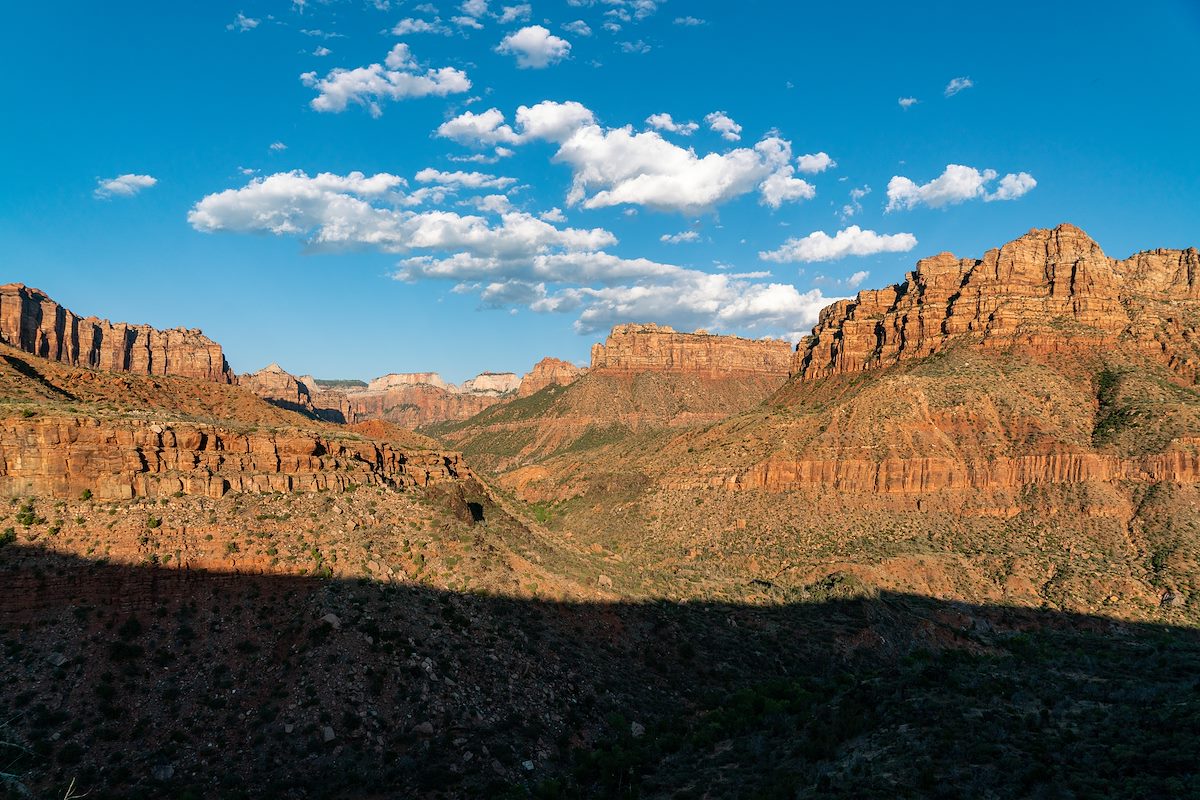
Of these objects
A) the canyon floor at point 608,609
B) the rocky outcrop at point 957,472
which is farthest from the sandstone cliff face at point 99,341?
the rocky outcrop at point 957,472

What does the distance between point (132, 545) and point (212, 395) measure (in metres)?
32.1

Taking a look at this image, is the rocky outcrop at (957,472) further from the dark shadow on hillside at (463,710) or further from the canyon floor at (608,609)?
the dark shadow on hillside at (463,710)

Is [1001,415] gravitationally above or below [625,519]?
above

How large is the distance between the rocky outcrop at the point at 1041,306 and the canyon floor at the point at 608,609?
6765 millimetres

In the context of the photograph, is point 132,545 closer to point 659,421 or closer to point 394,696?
point 394,696

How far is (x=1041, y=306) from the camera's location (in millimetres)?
91188

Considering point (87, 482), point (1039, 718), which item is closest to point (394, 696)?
point (87, 482)

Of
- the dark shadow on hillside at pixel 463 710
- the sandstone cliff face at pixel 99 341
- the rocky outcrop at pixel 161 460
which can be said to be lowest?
the dark shadow on hillside at pixel 463 710

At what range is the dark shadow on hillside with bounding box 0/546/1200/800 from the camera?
20641mm

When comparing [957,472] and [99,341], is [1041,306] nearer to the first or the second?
[957,472]

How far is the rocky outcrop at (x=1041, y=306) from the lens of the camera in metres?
86.4

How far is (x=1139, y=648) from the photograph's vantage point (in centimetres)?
4344

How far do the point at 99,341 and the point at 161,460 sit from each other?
164 m

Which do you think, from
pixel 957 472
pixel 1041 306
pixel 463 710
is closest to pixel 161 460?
pixel 463 710
